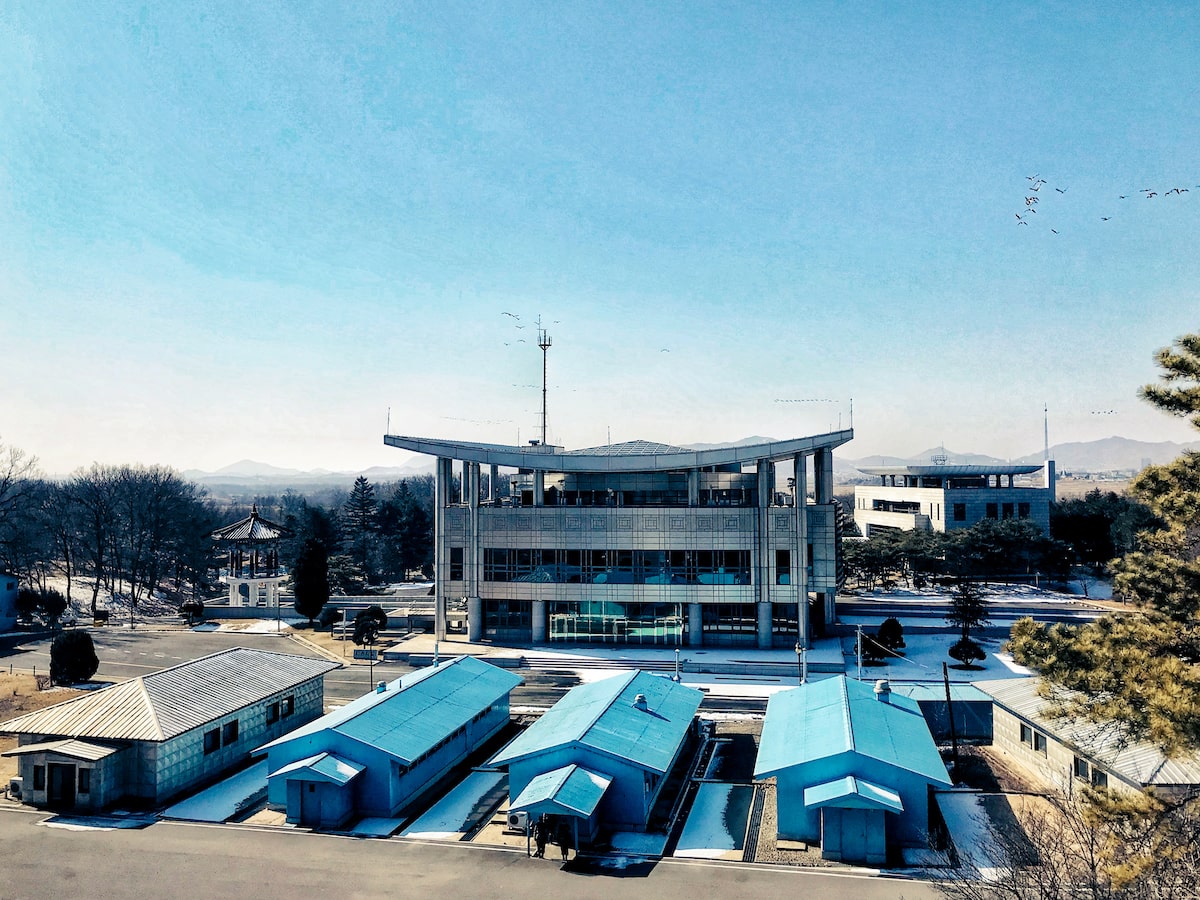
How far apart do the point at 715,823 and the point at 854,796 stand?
174 inches

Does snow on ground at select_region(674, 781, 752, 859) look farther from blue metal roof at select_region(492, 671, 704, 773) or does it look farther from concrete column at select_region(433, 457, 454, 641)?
concrete column at select_region(433, 457, 454, 641)

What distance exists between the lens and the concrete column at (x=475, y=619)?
4638 centimetres

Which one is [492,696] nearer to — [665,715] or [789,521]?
[665,715]

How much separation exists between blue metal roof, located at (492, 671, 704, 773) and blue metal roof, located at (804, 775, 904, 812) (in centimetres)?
417

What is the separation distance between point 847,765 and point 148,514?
6777cm

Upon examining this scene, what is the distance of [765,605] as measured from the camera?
43.4 metres

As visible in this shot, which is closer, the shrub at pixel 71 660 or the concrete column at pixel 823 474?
the shrub at pixel 71 660

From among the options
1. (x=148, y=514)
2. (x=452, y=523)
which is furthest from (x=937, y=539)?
(x=148, y=514)

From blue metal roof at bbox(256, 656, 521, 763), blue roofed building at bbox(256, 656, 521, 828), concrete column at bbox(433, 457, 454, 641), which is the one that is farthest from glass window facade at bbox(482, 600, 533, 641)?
blue roofed building at bbox(256, 656, 521, 828)

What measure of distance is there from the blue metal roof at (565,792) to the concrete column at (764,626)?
23.0 meters

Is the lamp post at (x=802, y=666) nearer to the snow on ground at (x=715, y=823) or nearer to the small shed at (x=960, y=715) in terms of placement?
the small shed at (x=960, y=715)

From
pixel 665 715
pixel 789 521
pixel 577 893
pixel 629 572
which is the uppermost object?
pixel 789 521

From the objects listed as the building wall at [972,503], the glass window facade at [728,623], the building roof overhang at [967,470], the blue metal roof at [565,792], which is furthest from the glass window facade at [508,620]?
the building roof overhang at [967,470]

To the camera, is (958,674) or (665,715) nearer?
(665,715)
